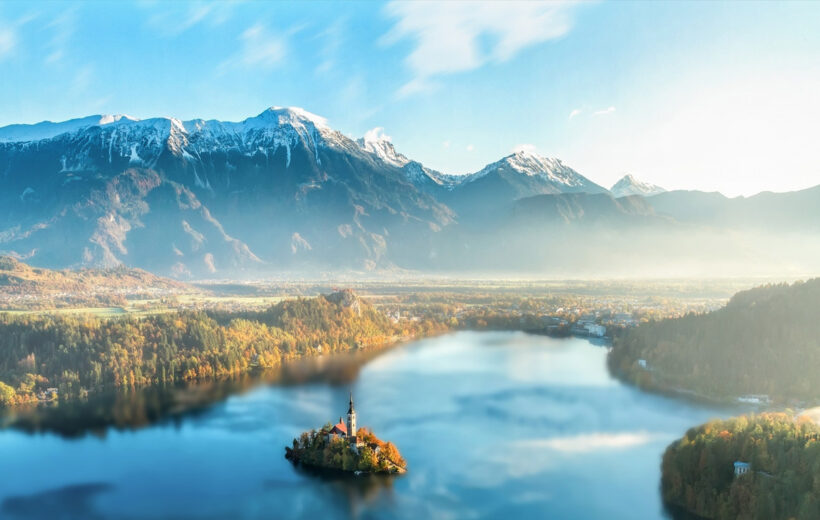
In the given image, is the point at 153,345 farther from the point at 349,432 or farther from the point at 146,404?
the point at 349,432

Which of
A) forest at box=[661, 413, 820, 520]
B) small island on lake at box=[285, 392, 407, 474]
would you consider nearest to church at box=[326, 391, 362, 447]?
small island on lake at box=[285, 392, 407, 474]

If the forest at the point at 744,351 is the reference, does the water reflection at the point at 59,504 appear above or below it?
below

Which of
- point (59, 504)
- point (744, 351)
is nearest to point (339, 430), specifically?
point (59, 504)

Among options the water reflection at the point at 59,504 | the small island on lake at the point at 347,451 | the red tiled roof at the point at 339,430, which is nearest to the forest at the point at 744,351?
the small island on lake at the point at 347,451

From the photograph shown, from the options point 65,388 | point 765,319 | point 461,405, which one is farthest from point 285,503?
point 765,319

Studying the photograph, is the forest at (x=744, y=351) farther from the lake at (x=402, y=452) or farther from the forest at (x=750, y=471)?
the forest at (x=750, y=471)

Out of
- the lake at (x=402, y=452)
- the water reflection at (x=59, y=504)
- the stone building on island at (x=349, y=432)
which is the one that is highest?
the stone building on island at (x=349, y=432)
